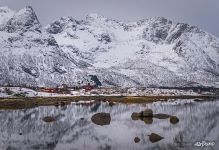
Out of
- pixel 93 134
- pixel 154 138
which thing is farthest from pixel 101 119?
pixel 154 138

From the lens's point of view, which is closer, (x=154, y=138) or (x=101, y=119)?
(x=154, y=138)

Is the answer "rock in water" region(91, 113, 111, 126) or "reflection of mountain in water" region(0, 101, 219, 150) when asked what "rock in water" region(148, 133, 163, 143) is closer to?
"reflection of mountain in water" region(0, 101, 219, 150)

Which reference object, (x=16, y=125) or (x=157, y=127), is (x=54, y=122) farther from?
(x=157, y=127)

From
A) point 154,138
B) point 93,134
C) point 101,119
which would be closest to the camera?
point 154,138

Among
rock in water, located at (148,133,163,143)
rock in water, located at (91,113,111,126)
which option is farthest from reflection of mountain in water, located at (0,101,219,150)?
rock in water, located at (91,113,111,126)

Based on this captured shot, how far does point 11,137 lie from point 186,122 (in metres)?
51.0

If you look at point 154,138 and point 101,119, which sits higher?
point 101,119

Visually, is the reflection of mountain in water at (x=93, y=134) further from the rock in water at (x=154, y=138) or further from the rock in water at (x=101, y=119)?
the rock in water at (x=101, y=119)

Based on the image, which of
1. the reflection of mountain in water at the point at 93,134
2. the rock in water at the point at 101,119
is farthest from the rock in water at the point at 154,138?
the rock in water at the point at 101,119

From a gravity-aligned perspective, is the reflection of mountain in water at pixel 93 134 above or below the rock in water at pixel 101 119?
below

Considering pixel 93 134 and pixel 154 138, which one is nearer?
pixel 154 138

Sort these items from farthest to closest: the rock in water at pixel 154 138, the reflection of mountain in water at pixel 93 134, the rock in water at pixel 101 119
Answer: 1. the rock in water at pixel 101 119
2. the rock in water at pixel 154 138
3. the reflection of mountain in water at pixel 93 134

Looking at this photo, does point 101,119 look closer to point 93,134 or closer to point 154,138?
point 93,134

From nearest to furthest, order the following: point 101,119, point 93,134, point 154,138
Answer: point 154,138 → point 93,134 → point 101,119
